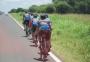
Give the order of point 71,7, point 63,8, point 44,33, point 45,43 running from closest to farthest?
point 44,33 → point 45,43 → point 63,8 → point 71,7

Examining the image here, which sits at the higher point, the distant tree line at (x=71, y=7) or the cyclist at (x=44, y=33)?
the cyclist at (x=44, y=33)

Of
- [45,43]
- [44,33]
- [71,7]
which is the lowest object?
[71,7]

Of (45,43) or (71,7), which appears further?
(71,7)

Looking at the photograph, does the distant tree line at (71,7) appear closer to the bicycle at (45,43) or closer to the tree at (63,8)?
the tree at (63,8)

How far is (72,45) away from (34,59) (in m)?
5.25

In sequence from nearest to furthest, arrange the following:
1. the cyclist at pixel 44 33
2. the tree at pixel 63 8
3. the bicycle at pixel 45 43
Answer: the cyclist at pixel 44 33 → the bicycle at pixel 45 43 → the tree at pixel 63 8

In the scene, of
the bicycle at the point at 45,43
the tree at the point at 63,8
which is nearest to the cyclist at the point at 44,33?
the bicycle at the point at 45,43

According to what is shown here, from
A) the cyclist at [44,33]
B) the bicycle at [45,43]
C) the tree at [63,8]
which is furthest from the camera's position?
the tree at [63,8]

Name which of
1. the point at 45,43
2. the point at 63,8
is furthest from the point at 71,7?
the point at 45,43

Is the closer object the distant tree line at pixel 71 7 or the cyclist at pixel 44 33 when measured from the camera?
the cyclist at pixel 44 33

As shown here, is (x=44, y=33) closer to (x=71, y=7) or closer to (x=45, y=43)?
(x=45, y=43)

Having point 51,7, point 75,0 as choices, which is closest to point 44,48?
point 51,7

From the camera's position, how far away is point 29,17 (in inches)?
1034

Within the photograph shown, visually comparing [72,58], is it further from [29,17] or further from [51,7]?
[51,7]
